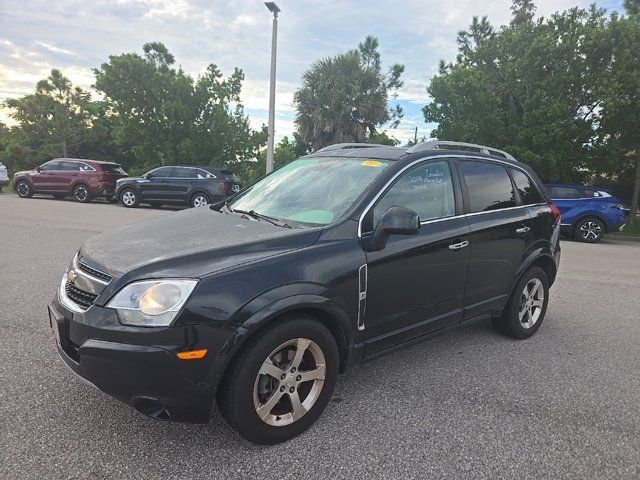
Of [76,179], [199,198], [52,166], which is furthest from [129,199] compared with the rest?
[52,166]

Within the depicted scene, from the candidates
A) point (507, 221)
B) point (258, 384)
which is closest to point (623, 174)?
point (507, 221)

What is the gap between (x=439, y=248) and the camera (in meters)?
3.38

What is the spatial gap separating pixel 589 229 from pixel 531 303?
1028 centimetres

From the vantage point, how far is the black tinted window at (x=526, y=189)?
4421 mm

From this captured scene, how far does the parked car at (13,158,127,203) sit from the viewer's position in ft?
57.9

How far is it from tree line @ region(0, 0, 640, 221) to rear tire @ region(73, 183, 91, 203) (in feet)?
19.3

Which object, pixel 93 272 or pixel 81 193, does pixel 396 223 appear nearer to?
pixel 93 272

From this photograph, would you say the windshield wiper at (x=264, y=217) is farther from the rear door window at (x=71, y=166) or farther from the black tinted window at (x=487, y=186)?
the rear door window at (x=71, y=166)

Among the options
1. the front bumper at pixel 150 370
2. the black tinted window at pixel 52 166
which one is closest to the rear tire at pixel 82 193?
the black tinted window at pixel 52 166

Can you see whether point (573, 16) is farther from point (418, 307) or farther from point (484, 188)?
point (418, 307)

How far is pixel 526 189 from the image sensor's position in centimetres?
450

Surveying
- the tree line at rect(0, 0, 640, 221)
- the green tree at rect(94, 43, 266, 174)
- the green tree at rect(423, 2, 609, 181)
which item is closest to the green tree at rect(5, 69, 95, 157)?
the tree line at rect(0, 0, 640, 221)

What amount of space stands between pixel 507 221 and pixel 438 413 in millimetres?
1861

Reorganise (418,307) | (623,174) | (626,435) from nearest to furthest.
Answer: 1. (626,435)
2. (418,307)
3. (623,174)
